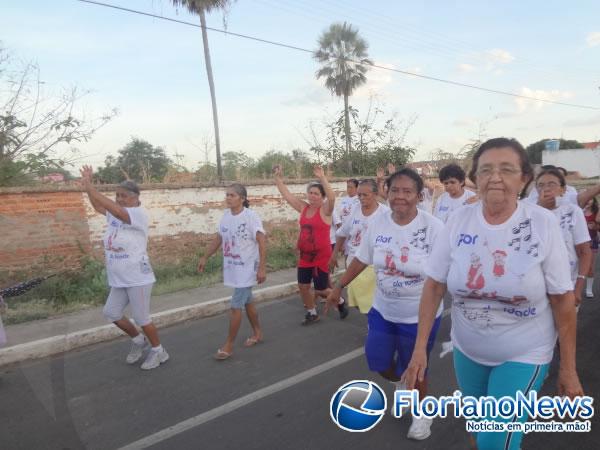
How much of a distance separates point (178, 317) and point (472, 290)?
5038 millimetres

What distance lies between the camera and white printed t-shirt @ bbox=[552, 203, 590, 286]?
386 cm

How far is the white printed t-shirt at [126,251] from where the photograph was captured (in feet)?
14.5

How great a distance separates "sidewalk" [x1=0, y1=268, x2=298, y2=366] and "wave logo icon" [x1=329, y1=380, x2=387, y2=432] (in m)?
Result: 3.49

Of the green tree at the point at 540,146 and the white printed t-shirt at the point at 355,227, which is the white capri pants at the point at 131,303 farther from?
the green tree at the point at 540,146

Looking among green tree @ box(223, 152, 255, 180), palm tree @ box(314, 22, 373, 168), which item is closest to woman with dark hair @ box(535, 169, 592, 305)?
green tree @ box(223, 152, 255, 180)

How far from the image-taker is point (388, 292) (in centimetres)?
312

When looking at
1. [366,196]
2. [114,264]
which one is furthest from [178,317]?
[366,196]

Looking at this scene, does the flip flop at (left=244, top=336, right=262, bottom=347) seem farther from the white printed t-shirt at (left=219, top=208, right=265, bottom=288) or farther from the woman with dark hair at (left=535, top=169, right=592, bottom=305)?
the woman with dark hair at (left=535, top=169, right=592, bottom=305)

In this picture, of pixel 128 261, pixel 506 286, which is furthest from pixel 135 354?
pixel 506 286

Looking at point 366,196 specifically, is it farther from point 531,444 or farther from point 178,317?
point 178,317

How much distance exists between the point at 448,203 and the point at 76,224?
6395mm

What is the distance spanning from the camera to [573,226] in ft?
12.8

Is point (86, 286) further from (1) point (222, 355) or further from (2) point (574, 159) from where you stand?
(2) point (574, 159)

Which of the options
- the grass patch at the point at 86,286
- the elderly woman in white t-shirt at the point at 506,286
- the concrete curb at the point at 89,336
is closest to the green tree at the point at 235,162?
the grass patch at the point at 86,286
